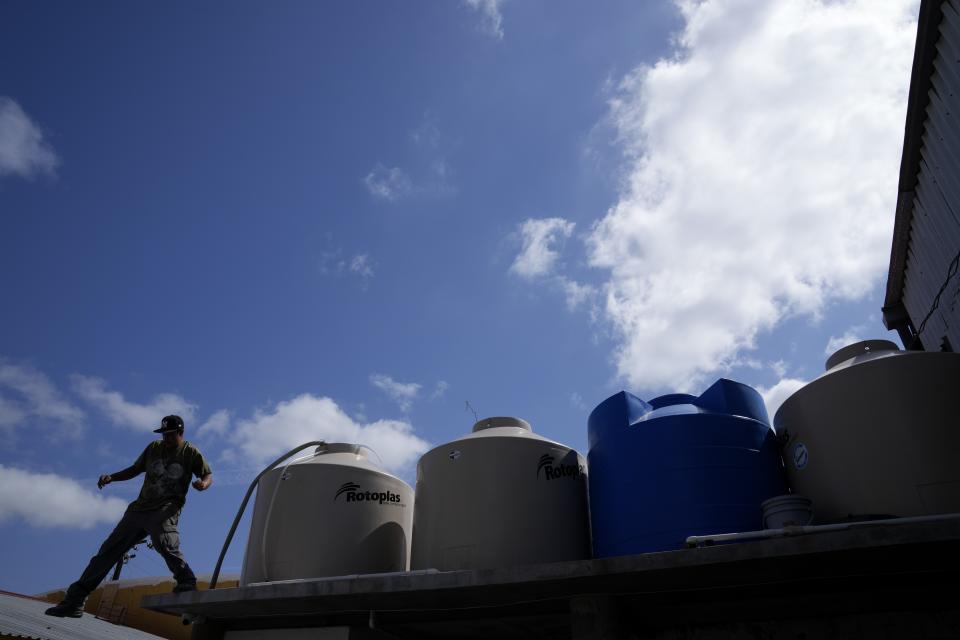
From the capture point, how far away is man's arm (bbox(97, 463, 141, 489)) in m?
6.84

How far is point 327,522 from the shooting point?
7016 millimetres

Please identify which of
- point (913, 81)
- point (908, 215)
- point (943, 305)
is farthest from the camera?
point (908, 215)

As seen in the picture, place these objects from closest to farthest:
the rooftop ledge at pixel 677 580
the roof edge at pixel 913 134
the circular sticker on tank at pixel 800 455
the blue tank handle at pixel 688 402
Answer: the rooftop ledge at pixel 677 580 → the circular sticker on tank at pixel 800 455 → the blue tank handle at pixel 688 402 → the roof edge at pixel 913 134

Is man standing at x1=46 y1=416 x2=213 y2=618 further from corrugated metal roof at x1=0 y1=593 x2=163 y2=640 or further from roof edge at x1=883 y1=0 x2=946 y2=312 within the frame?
roof edge at x1=883 y1=0 x2=946 y2=312

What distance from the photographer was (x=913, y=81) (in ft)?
23.2

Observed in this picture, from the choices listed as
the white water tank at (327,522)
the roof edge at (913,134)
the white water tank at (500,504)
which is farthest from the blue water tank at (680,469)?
the roof edge at (913,134)

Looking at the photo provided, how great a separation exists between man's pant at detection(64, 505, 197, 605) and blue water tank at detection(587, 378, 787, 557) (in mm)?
4187

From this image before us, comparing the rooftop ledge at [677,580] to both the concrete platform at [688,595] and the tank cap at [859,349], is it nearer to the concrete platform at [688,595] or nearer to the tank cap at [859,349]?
the concrete platform at [688,595]

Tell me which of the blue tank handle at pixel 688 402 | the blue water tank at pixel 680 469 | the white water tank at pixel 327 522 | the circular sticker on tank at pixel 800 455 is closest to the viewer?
the blue water tank at pixel 680 469

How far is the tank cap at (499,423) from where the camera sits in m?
7.34

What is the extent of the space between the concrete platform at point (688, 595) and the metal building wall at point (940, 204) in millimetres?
3838

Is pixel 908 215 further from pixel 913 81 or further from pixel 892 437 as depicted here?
pixel 892 437

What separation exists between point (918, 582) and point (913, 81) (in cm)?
540

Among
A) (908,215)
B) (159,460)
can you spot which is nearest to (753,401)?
(908,215)
